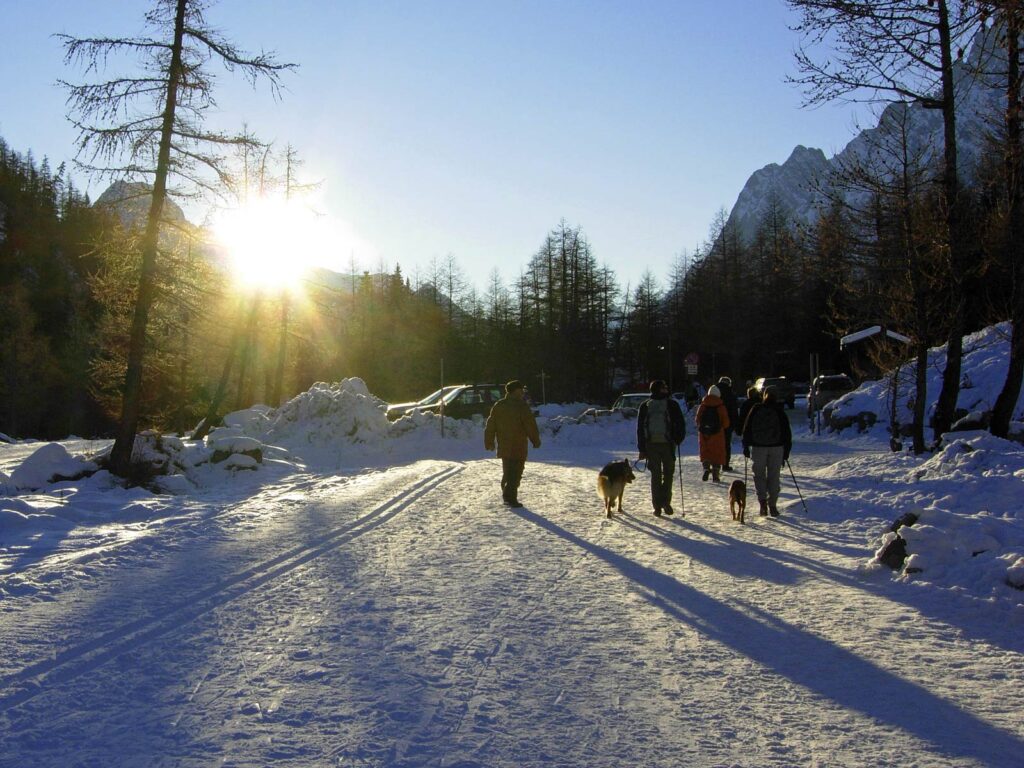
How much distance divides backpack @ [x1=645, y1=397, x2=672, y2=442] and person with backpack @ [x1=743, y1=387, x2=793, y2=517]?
110 centimetres

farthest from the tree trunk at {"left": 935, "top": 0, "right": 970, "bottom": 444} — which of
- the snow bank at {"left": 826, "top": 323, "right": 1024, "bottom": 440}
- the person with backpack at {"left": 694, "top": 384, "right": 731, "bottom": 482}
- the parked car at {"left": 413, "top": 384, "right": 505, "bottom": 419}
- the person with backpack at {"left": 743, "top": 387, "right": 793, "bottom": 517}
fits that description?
the parked car at {"left": 413, "top": 384, "right": 505, "bottom": 419}

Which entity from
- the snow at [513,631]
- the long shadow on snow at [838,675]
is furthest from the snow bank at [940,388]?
the long shadow on snow at [838,675]

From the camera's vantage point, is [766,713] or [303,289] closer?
[766,713]

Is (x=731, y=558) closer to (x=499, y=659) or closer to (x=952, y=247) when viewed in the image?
(x=499, y=659)

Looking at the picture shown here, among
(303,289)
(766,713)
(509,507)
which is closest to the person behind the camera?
(766,713)

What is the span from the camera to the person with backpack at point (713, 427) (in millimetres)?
15008

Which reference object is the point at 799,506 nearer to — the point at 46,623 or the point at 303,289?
the point at 46,623

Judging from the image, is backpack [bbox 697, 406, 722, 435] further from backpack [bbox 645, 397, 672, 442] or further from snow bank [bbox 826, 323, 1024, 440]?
snow bank [bbox 826, 323, 1024, 440]

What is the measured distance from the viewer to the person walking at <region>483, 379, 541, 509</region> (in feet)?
40.8

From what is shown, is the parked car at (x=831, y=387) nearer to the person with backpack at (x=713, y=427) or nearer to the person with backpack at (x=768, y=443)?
the person with backpack at (x=713, y=427)

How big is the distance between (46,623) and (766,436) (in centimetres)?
888

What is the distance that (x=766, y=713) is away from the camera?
4172mm

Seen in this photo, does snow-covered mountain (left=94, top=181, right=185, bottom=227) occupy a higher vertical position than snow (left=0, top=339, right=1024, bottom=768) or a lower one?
higher

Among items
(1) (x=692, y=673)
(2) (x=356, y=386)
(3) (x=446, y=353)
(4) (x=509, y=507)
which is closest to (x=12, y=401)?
(3) (x=446, y=353)
